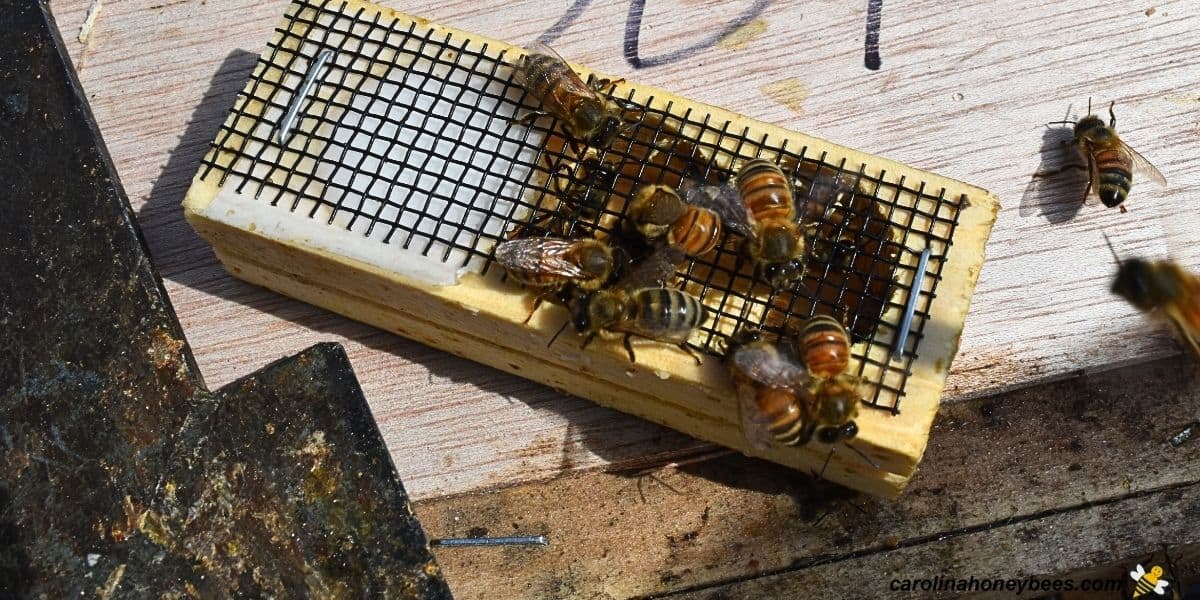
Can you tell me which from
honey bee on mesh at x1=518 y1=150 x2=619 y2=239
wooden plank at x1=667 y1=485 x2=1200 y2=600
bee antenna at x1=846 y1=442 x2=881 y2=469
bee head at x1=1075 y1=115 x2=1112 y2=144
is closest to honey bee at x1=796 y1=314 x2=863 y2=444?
bee antenna at x1=846 y1=442 x2=881 y2=469

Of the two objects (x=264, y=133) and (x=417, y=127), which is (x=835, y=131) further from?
(x=264, y=133)

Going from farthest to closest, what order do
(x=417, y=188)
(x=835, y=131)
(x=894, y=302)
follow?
(x=835, y=131)
(x=417, y=188)
(x=894, y=302)

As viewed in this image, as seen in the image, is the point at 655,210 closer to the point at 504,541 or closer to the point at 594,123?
the point at 594,123

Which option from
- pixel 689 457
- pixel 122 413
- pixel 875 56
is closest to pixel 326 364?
pixel 122 413

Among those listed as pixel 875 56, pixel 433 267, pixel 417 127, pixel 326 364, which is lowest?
pixel 326 364

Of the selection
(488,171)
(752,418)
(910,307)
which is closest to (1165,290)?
(910,307)

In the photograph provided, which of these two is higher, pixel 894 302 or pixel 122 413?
pixel 894 302

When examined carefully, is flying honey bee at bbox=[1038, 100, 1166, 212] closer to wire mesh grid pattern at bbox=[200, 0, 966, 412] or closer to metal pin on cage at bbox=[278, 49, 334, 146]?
wire mesh grid pattern at bbox=[200, 0, 966, 412]
